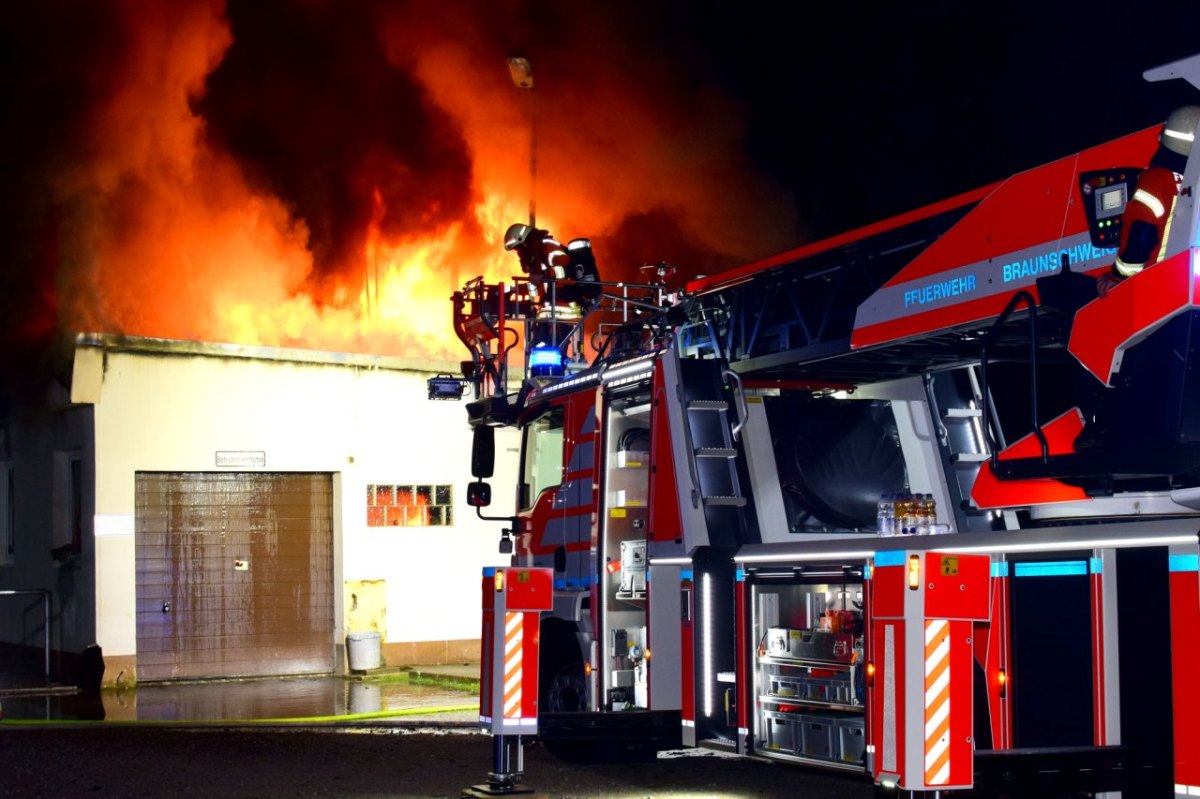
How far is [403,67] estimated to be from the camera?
102 ft

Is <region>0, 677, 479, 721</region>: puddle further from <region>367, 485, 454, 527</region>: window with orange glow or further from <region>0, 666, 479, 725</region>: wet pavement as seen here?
<region>367, 485, 454, 527</region>: window with orange glow

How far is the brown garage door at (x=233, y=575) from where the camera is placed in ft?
59.4

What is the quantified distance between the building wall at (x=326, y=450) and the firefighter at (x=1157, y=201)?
13.9 metres

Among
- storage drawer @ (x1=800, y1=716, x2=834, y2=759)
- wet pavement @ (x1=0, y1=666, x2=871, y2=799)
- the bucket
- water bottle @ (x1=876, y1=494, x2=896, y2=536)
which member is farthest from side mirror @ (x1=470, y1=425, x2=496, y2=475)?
the bucket

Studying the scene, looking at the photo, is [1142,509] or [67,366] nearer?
[1142,509]

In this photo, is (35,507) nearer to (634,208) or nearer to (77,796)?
(77,796)

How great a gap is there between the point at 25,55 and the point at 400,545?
566 inches

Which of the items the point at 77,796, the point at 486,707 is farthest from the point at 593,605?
the point at 77,796

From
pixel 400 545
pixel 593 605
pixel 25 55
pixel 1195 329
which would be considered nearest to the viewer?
pixel 1195 329

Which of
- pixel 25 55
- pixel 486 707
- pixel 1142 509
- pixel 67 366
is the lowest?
pixel 486 707

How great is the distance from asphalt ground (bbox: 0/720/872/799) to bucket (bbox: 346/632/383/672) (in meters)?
4.97

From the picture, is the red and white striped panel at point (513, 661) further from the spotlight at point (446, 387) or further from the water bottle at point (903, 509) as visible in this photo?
the spotlight at point (446, 387)

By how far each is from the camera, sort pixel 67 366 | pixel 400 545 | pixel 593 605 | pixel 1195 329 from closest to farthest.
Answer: pixel 1195 329
pixel 593 605
pixel 67 366
pixel 400 545

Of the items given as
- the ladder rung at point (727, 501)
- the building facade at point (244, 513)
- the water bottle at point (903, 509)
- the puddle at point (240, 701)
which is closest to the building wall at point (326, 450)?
the building facade at point (244, 513)
